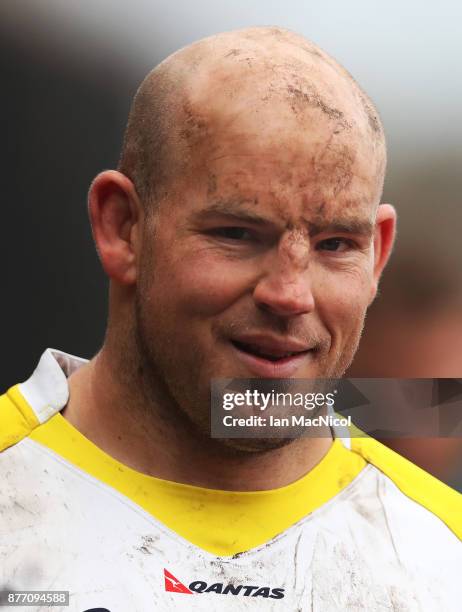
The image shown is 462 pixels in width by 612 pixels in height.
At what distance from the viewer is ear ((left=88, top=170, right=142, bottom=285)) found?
2.92 metres

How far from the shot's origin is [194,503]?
9.55 ft

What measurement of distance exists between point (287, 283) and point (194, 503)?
697 mm

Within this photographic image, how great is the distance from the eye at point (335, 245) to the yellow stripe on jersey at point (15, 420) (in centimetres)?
95

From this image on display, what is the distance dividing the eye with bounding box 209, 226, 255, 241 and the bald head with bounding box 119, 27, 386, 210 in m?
0.17

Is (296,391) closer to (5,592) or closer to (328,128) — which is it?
(328,128)

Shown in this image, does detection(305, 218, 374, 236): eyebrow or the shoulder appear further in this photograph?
the shoulder

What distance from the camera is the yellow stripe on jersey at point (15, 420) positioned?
2.94 metres

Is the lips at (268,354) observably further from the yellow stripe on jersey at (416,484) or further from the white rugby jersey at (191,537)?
the yellow stripe on jersey at (416,484)

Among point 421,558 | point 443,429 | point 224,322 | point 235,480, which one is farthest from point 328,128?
point 443,429

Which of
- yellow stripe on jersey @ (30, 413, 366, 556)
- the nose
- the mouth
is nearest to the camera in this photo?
the nose

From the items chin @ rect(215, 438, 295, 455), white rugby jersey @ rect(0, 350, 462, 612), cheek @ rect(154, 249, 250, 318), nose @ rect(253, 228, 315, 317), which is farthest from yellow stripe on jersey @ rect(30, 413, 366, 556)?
nose @ rect(253, 228, 315, 317)

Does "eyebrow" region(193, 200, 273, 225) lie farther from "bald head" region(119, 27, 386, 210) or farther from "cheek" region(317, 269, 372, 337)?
"cheek" region(317, 269, 372, 337)

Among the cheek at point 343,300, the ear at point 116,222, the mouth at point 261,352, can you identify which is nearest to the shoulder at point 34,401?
the ear at point 116,222

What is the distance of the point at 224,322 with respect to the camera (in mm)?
2717
